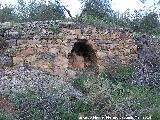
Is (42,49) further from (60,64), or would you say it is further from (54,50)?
(60,64)

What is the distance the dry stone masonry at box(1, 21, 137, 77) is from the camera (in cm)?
962

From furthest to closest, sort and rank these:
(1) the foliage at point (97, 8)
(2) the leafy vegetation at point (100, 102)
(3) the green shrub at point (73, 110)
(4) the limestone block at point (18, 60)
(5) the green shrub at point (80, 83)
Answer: (1) the foliage at point (97, 8) < (4) the limestone block at point (18, 60) < (5) the green shrub at point (80, 83) < (2) the leafy vegetation at point (100, 102) < (3) the green shrub at point (73, 110)

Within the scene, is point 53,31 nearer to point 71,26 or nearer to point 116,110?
point 71,26

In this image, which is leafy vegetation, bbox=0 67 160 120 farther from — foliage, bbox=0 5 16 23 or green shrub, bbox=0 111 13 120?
foliage, bbox=0 5 16 23

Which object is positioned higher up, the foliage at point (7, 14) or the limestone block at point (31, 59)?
the foliage at point (7, 14)

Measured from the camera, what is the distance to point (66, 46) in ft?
32.5

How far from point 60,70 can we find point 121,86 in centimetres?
137

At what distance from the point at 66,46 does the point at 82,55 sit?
0.82m

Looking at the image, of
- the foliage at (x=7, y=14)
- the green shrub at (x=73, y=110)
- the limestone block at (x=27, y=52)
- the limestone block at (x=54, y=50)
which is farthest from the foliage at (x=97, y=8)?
the green shrub at (x=73, y=110)

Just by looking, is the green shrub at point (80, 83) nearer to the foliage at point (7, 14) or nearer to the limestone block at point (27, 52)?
the limestone block at point (27, 52)

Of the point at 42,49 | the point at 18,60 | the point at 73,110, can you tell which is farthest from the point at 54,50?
the point at 73,110

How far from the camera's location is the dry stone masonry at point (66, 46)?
31.6ft

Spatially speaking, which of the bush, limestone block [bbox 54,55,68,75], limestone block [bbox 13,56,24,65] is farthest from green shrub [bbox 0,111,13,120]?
the bush

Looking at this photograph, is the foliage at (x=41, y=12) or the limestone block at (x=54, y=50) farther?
the foliage at (x=41, y=12)
